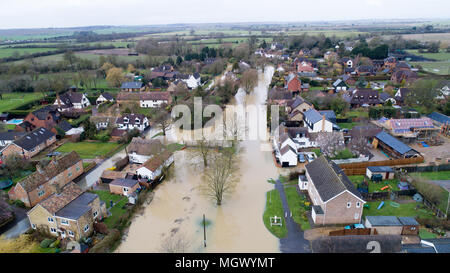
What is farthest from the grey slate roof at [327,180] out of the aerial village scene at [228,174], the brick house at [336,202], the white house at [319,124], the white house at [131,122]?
the white house at [131,122]

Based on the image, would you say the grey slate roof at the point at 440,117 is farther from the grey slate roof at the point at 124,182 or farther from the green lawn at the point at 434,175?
the grey slate roof at the point at 124,182

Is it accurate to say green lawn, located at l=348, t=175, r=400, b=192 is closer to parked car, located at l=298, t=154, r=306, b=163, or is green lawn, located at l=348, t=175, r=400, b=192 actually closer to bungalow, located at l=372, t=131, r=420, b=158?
bungalow, located at l=372, t=131, r=420, b=158

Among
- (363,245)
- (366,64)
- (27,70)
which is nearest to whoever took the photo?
(363,245)

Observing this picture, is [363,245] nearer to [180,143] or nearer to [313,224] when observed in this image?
[313,224]

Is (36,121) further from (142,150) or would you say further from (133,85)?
(133,85)
